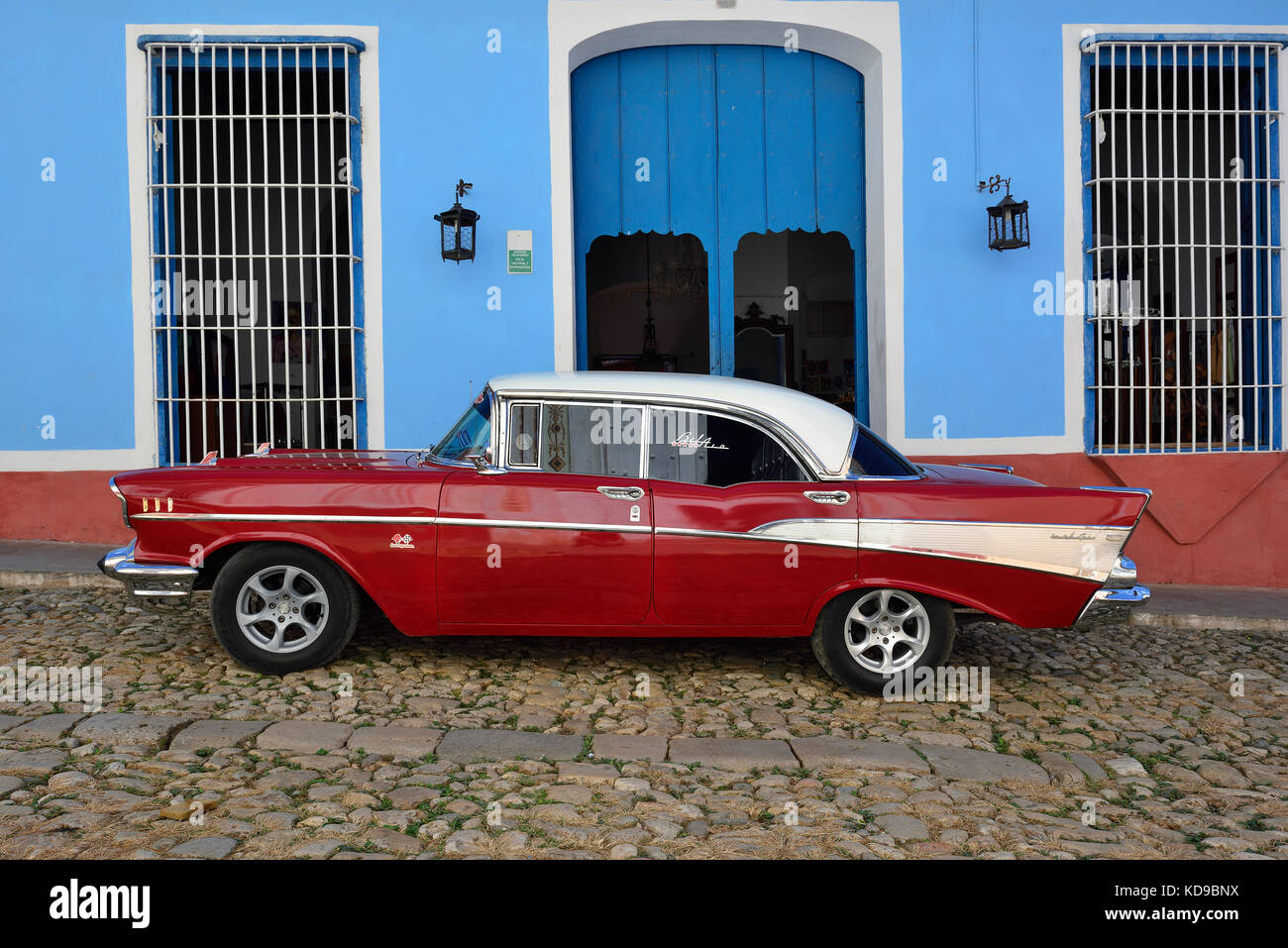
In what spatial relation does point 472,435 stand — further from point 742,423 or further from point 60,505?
point 60,505

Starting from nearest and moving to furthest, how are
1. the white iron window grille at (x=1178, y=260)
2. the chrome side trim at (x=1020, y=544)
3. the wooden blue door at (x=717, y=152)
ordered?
the chrome side trim at (x=1020, y=544), the white iron window grille at (x=1178, y=260), the wooden blue door at (x=717, y=152)

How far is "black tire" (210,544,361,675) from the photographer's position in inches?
186

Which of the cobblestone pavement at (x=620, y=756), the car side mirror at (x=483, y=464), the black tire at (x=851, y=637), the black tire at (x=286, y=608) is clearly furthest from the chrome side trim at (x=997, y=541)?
the black tire at (x=286, y=608)

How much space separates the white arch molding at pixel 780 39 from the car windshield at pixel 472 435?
2556mm

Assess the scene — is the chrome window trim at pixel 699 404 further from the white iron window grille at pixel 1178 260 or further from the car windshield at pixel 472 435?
the white iron window grille at pixel 1178 260

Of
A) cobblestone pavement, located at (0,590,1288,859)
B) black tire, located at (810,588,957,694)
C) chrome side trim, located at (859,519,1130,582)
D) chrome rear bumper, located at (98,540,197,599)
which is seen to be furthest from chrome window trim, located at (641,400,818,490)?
chrome rear bumper, located at (98,540,197,599)

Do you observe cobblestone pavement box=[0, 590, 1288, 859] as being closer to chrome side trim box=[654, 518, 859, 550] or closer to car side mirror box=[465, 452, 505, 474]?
chrome side trim box=[654, 518, 859, 550]

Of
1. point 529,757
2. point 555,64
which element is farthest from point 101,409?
point 529,757

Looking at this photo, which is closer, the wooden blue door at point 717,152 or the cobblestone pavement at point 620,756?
the cobblestone pavement at point 620,756

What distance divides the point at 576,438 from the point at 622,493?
1.22ft

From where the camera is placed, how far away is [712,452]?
4793mm

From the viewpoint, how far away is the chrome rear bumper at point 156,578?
185 inches

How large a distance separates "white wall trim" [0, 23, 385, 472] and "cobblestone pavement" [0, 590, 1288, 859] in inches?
90.8

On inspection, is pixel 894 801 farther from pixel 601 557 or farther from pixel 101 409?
pixel 101 409
